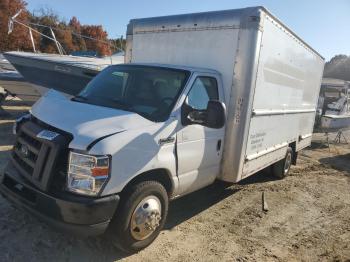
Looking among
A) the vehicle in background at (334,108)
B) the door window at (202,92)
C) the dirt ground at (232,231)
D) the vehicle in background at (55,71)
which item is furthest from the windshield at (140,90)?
the vehicle in background at (334,108)

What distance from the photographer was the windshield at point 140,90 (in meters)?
4.38

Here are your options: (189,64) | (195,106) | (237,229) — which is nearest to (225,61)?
(189,64)

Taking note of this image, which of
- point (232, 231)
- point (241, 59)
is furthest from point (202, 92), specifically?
point (232, 231)

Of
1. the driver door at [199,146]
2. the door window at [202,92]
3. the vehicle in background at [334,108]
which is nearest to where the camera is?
the driver door at [199,146]

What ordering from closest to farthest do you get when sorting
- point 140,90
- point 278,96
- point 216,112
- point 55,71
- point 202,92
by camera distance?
point 216,112 < point 140,90 < point 202,92 < point 278,96 < point 55,71

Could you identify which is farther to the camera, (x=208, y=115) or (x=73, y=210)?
(x=208, y=115)

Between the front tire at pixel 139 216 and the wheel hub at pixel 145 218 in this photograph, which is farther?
the wheel hub at pixel 145 218

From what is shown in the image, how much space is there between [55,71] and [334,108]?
1420 centimetres

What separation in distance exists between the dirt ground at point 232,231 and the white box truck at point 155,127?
539 millimetres

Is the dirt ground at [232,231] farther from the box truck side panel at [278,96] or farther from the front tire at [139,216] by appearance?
the box truck side panel at [278,96]

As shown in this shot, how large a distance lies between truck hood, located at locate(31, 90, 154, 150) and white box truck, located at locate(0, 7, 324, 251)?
11mm

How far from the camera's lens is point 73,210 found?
3.44m

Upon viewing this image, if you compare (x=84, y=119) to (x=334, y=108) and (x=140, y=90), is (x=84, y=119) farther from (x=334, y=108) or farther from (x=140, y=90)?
(x=334, y=108)

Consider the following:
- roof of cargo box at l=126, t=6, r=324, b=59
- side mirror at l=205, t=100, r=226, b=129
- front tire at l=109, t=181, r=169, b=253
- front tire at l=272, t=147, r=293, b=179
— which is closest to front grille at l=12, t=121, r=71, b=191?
front tire at l=109, t=181, r=169, b=253
